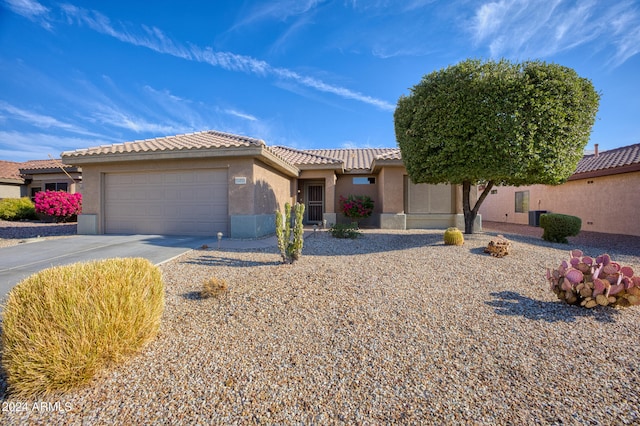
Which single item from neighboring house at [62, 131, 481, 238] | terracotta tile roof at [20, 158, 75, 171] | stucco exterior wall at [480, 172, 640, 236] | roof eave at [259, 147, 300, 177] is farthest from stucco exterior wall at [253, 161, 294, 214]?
stucco exterior wall at [480, 172, 640, 236]

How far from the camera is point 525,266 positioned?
6148 millimetres

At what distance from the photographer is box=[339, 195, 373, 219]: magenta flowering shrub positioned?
13703mm

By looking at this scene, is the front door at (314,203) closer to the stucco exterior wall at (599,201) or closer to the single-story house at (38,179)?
the stucco exterior wall at (599,201)

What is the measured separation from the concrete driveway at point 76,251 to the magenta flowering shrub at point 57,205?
8560 millimetres

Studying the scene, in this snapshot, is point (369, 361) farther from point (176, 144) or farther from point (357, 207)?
point (357, 207)

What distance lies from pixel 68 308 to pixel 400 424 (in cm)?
305

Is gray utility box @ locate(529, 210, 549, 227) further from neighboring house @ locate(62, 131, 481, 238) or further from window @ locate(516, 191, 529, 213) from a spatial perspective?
neighboring house @ locate(62, 131, 481, 238)

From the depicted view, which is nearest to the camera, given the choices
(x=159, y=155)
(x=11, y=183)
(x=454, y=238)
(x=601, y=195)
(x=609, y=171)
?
(x=454, y=238)

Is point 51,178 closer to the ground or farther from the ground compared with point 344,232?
farther from the ground

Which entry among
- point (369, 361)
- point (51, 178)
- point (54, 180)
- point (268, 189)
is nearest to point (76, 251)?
point (268, 189)

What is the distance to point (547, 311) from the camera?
395 centimetres

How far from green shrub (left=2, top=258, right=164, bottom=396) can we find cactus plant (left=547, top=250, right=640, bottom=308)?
5.79 meters

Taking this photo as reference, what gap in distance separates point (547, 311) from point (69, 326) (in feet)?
19.1

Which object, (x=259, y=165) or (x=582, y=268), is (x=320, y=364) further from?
(x=259, y=165)
